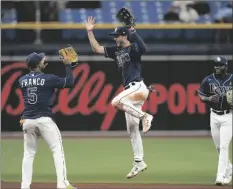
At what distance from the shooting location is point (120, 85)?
1952 centimetres

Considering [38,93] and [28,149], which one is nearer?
[38,93]

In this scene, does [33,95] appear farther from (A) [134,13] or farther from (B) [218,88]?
(A) [134,13]

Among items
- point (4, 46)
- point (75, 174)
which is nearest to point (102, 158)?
point (75, 174)

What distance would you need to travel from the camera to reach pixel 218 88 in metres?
11.6

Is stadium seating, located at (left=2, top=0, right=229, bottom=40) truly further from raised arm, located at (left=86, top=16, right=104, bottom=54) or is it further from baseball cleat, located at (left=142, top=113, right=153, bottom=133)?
baseball cleat, located at (left=142, top=113, right=153, bottom=133)

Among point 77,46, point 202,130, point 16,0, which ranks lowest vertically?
point 202,130

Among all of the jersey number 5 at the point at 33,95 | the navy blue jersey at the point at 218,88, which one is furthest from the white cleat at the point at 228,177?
the jersey number 5 at the point at 33,95

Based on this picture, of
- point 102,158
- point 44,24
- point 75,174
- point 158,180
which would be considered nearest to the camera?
point 158,180

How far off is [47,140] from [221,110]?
3103 mm

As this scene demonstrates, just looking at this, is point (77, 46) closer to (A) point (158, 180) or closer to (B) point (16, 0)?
(B) point (16, 0)

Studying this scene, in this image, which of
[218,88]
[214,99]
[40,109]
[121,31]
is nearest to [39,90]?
[40,109]

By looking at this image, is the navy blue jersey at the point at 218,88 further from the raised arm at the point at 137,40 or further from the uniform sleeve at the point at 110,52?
the uniform sleeve at the point at 110,52

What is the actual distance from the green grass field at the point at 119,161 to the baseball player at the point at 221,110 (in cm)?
40

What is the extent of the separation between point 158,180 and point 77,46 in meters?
8.09
